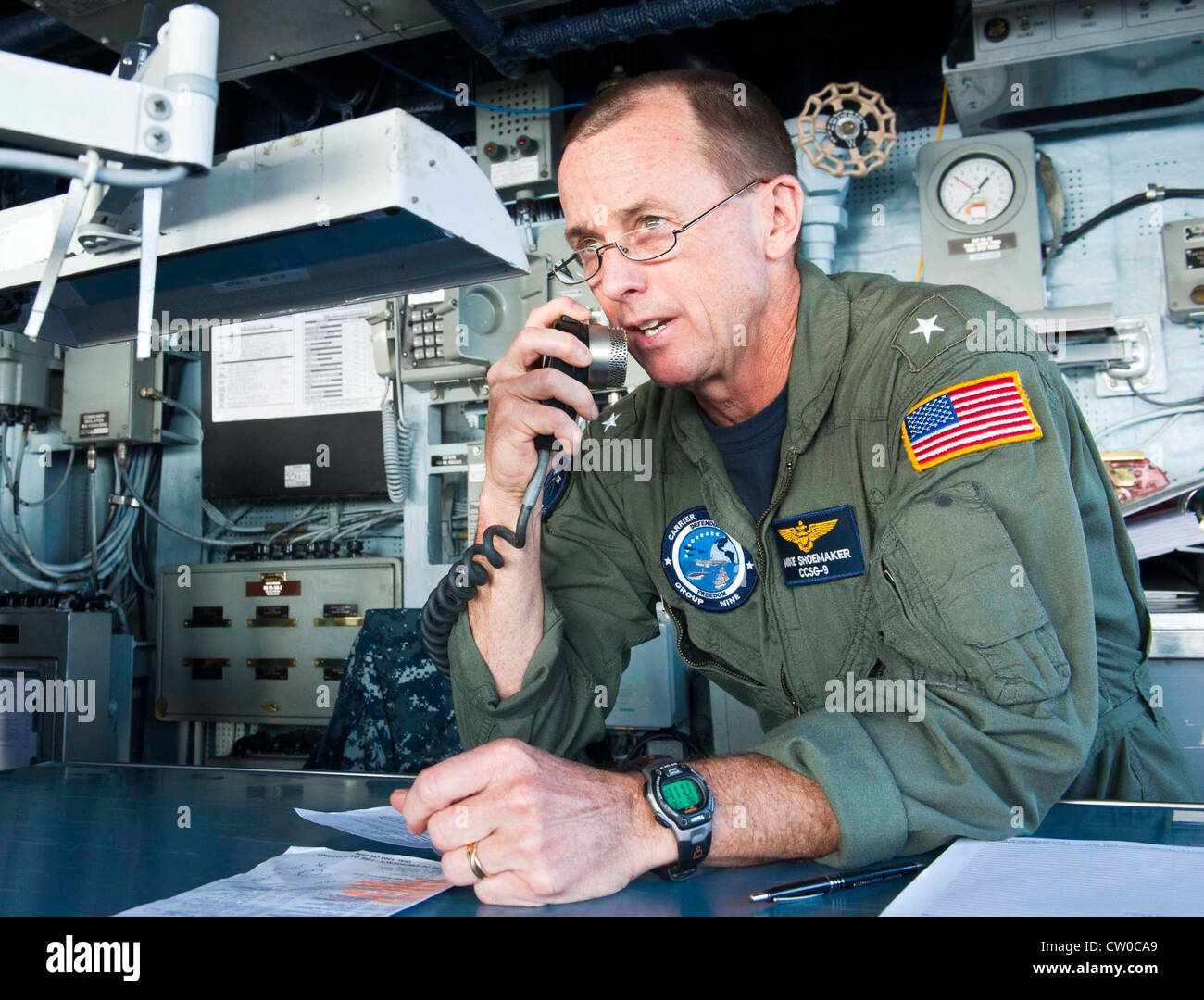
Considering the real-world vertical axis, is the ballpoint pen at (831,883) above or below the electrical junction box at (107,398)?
below

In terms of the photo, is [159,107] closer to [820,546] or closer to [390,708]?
[820,546]

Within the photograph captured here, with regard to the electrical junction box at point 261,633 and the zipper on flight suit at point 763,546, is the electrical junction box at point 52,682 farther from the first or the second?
the zipper on flight suit at point 763,546

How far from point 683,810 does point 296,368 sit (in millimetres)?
3230

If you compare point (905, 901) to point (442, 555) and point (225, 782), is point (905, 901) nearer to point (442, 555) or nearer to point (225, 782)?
point (225, 782)

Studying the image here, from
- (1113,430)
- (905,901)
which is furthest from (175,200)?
(1113,430)

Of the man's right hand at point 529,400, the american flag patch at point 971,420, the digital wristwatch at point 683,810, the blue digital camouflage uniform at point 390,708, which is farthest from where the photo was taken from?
the blue digital camouflage uniform at point 390,708

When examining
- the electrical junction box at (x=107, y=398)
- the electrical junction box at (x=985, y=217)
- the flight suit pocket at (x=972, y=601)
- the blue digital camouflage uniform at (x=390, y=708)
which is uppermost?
the electrical junction box at (x=985, y=217)

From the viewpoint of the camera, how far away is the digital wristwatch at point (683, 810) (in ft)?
2.70

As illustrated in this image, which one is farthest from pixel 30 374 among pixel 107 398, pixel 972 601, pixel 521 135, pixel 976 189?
pixel 972 601

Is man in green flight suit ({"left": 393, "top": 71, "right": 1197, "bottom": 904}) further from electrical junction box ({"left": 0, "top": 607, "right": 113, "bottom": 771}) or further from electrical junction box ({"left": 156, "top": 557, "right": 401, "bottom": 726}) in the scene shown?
electrical junction box ({"left": 0, "top": 607, "right": 113, "bottom": 771})

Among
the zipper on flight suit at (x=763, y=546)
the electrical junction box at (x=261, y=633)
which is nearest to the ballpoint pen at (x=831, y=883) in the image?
the zipper on flight suit at (x=763, y=546)

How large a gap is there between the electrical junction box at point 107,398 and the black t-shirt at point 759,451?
303 centimetres

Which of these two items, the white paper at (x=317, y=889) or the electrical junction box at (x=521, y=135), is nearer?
the white paper at (x=317, y=889)

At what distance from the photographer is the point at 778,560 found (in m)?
1.28
